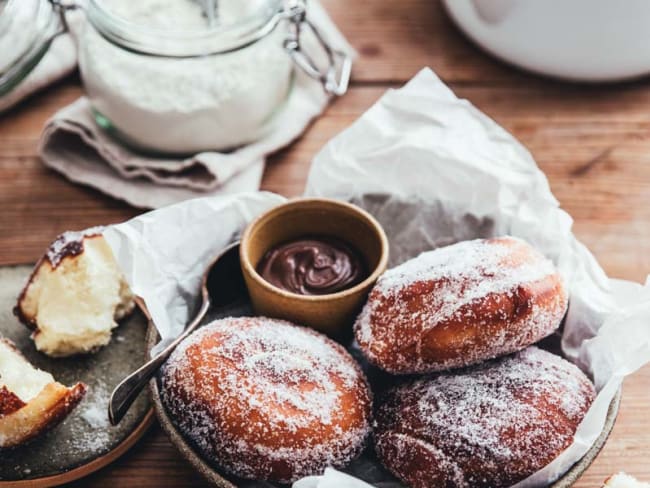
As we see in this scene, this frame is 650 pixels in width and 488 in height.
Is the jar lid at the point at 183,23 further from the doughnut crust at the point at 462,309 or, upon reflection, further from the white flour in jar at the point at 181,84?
the doughnut crust at the point at 462,309

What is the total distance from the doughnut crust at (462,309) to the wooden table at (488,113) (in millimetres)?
257

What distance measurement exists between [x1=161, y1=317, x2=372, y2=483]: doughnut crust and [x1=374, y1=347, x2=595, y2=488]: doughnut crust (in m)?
0.05

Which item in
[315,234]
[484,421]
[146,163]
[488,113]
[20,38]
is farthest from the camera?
[488,113]

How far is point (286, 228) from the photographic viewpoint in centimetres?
118

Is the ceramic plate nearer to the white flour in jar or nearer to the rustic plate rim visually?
the rustic plate rim

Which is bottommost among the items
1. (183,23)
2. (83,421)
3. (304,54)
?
(83,421)

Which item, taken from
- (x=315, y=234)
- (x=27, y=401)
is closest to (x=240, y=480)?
(x=27, y=401)

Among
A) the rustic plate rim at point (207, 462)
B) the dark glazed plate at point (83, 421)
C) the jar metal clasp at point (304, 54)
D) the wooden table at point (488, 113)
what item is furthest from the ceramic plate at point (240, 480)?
the jar metal clasp at point (304, 54)

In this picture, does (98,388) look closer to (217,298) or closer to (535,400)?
(217,298)

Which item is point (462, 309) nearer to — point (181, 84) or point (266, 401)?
point (266, 401)

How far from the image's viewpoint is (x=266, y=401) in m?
0.95

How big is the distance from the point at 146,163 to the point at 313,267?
0.43 m

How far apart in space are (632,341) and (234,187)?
2.14 ft

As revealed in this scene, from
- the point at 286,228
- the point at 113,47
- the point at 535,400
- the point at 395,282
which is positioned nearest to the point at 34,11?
the point at 113,47
